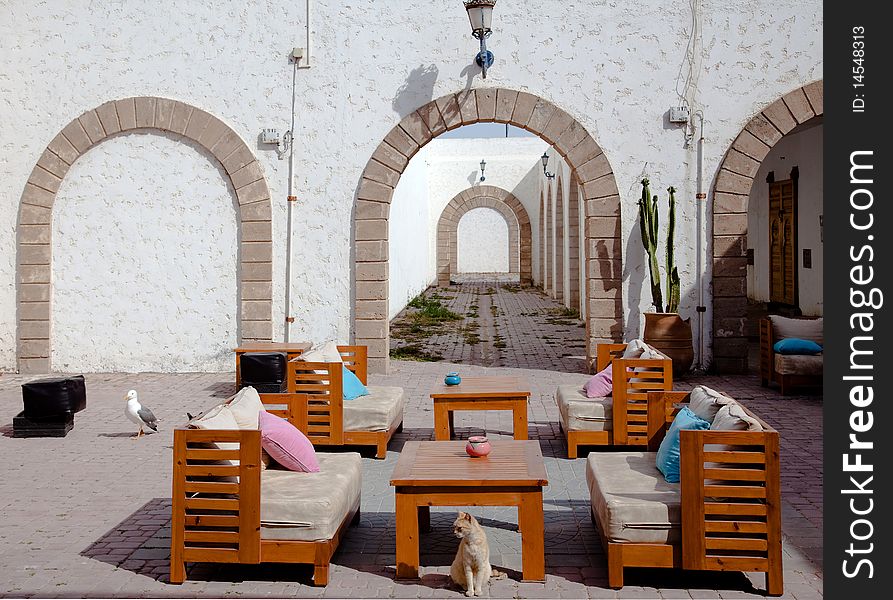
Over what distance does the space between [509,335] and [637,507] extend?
34.1ft

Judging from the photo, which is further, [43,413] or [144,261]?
[144,261]

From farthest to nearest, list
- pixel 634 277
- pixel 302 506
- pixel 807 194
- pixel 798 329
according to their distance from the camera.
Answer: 1. pixel 807 194
2. pixel 634 277
3. pixel 798 329
4. pixel 302 506

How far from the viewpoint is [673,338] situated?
988 centimetres

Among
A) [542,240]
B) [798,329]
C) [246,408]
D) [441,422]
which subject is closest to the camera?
[246,408]

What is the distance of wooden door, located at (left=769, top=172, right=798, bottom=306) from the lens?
52.3 ft

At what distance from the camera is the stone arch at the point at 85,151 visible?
1053 cm

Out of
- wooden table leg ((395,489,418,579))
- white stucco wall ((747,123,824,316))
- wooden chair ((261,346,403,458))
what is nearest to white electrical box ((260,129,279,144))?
wooden chair ((261,346,403,458))

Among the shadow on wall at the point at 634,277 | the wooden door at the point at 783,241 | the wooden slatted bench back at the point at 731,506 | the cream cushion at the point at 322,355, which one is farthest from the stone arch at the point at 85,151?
the wooden door at the point at 783,241

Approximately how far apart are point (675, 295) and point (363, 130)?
378 cm

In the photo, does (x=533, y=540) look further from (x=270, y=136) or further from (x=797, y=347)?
(x=270, y=136)

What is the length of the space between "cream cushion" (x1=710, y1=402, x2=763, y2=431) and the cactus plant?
17.8 ft

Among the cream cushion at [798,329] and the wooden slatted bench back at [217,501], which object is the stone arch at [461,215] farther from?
the wooden slatted bench back at [217,501]

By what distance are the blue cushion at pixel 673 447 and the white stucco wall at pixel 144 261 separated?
22.2ft

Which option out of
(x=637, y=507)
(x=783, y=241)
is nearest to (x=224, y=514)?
(x=637, y=507)
